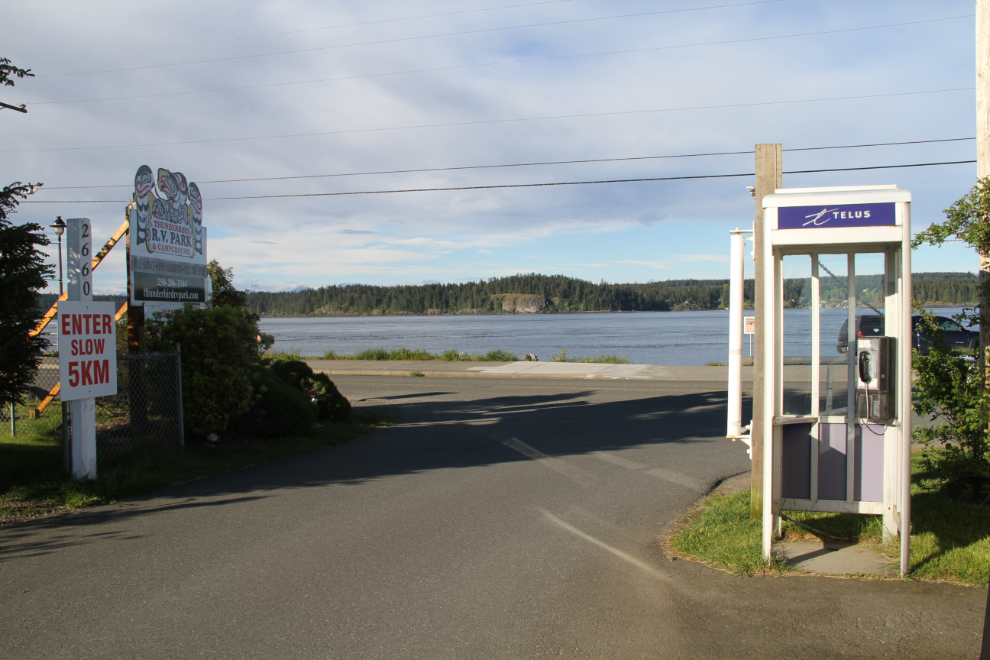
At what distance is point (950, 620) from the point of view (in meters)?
4.12

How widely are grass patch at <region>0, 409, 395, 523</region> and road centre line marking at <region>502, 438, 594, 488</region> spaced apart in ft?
9.62

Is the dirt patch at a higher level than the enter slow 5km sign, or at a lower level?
lower

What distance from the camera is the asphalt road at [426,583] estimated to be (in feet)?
13.1

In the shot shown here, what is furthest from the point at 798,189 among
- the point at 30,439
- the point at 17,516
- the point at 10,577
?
the point at 30,439

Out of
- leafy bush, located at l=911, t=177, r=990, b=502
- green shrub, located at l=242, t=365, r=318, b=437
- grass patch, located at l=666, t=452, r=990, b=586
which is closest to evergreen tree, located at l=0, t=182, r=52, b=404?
green shrub, located at l=242, t=365, r=318, b=437

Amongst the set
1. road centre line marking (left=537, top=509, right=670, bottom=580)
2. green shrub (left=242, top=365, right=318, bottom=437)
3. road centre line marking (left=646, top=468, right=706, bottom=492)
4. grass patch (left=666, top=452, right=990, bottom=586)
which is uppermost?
green shrub (left=242, top=365, right=318, bottom=437)

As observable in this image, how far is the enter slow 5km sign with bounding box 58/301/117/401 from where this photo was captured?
24.7 ft

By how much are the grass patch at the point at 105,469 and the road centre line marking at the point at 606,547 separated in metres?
4.55

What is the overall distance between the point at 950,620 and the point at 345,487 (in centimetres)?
586

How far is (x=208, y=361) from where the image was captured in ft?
33.1

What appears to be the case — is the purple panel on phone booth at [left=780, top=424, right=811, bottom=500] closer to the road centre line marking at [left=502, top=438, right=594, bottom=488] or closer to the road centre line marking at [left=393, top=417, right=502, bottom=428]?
the road centre line marking at [left=502, top=438, right=594, bottom=488]

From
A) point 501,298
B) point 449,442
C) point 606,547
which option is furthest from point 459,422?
point 501,298

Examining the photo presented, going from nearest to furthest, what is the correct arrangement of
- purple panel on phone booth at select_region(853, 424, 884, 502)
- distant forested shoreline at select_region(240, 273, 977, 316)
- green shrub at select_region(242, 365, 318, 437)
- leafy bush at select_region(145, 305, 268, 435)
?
purple panel on phone booth at select_region(853, 424, 884, 502)
leafy bush at select_region(145, 305, 268, 435)
green shrub at select_region(242, 365, 318, 437)
distant forested shoreline at select_region(240, 273, 977, 316)

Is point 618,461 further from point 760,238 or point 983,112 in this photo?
point 983,112
